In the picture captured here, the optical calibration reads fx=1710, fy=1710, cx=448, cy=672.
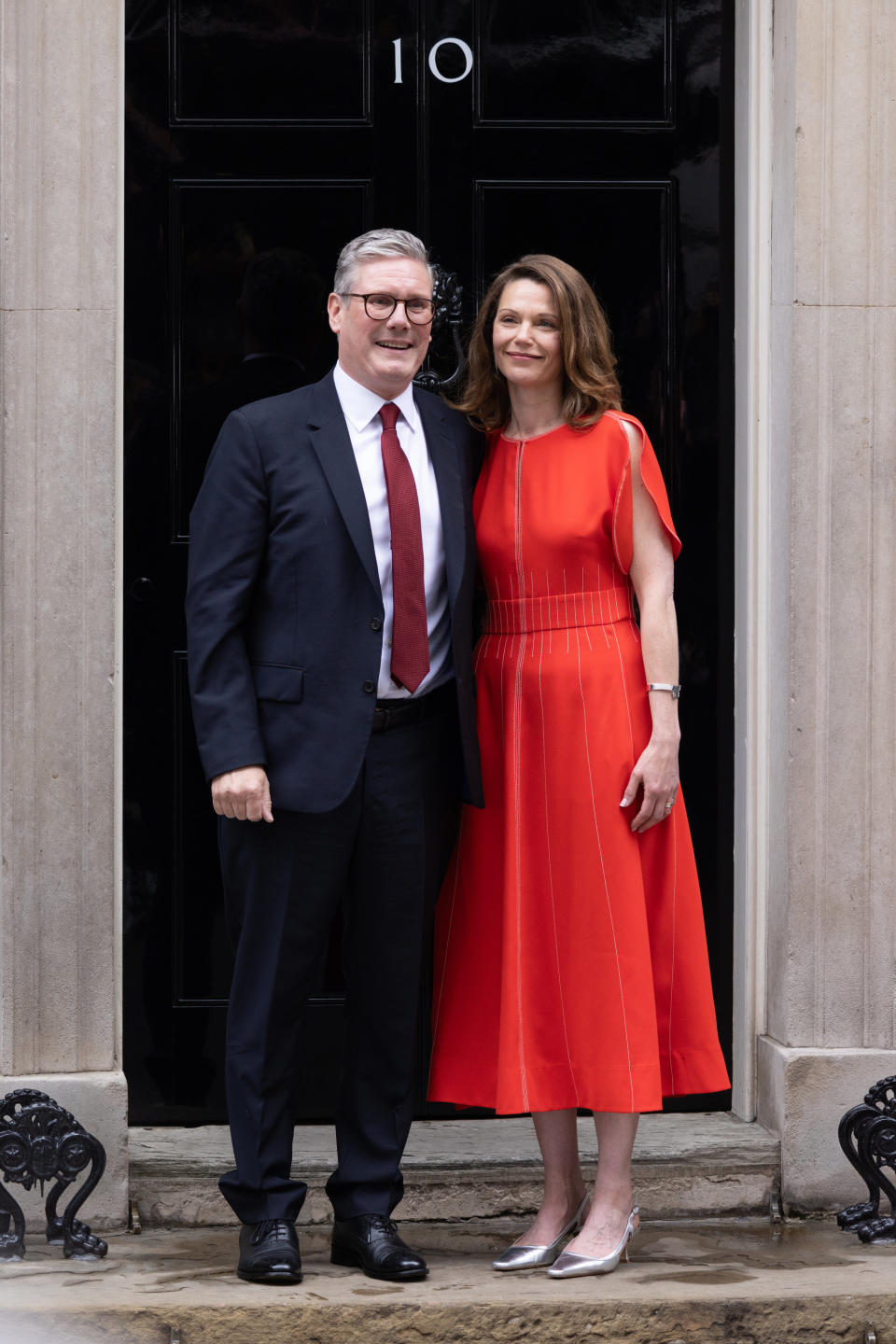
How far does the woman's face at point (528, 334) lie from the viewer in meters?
3.57

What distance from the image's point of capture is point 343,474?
3.48 meters

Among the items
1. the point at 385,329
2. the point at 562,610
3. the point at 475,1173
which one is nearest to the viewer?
the point at 385,329

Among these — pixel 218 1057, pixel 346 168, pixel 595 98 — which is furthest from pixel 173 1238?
pixel 595 98

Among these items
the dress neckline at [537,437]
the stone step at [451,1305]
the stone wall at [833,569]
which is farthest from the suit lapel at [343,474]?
the stone step at [451,1305]

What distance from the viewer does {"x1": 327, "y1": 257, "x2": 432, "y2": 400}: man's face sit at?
348 centimetres

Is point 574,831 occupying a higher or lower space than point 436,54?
lower

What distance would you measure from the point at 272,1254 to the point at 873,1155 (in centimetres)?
142

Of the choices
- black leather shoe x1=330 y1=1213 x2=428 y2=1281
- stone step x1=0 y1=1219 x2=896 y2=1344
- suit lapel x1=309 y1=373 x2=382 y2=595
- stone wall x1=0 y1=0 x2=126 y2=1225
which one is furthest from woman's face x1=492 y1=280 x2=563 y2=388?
stone step x1=0 y1=1219 x2=896 y2=1344

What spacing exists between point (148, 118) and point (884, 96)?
1813mm

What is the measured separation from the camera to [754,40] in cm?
431

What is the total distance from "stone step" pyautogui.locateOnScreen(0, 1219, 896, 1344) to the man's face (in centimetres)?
188

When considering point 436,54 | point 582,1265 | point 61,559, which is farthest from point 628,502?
point 582,1265

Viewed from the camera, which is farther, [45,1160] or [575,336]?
[45,1160]

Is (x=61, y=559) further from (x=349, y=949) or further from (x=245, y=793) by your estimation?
(x=349, y=949)
